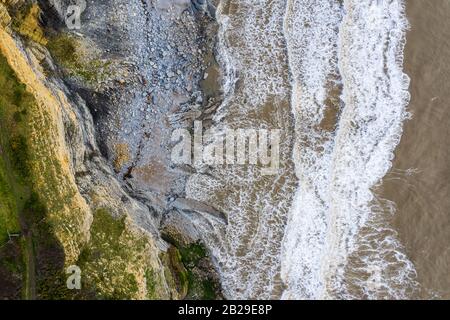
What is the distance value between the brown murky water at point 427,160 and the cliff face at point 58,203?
816 cm

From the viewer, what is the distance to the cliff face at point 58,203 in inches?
638

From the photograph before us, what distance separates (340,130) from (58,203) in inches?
457

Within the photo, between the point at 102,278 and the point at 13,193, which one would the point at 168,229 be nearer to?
the point at 102,278

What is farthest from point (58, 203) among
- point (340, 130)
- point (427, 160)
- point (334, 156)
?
point (427, 160)

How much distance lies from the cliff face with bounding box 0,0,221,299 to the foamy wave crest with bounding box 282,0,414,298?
4.44m

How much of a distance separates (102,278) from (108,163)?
4.66 m

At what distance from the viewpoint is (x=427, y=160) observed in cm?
1894
